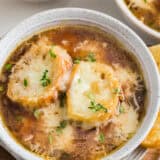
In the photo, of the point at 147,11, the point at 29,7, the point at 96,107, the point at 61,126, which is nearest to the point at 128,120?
the point at 96,107

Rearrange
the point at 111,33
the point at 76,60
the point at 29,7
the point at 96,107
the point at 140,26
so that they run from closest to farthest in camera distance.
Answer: the point at 96,107 < the point at 76,60 < the point at 111,33 < the point at 140,26 < the point at 29,7

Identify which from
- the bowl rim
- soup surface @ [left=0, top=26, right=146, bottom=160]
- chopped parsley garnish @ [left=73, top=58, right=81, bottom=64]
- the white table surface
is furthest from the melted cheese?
the white table surface

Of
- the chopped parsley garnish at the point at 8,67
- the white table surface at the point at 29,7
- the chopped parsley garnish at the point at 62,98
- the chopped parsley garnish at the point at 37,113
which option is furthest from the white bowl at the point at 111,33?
the white table surface at the point at 29,7

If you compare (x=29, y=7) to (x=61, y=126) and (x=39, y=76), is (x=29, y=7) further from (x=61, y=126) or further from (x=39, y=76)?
(x=61, y=126)

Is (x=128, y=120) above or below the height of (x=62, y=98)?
below

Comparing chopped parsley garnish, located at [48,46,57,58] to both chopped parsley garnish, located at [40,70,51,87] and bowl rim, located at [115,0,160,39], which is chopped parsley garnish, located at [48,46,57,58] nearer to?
chopped parsley garnish, located at [40,70,51,87]

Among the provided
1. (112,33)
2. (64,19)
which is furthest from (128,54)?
(64,19)

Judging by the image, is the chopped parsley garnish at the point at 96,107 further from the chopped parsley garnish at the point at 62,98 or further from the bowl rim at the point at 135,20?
the bowl rim at the point at 135,20

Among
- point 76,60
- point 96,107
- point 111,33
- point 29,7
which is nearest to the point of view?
point 96,107
